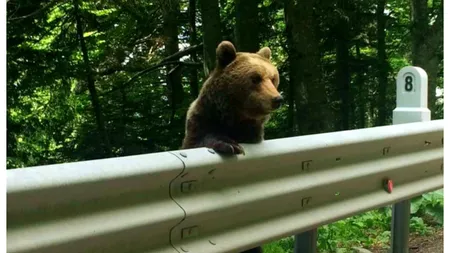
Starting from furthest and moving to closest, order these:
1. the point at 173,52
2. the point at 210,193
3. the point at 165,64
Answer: the point at 173,52, the point at 165,64, the point at 210,193

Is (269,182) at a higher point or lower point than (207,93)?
lower

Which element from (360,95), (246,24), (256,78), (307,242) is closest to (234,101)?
(256,78)

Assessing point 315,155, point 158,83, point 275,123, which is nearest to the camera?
point 315,155

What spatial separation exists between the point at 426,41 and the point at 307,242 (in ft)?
28.4

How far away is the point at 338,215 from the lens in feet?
9.56

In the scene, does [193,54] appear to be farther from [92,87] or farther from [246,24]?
[246,24]

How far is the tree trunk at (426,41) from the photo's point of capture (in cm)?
1058

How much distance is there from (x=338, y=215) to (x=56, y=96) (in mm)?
6669

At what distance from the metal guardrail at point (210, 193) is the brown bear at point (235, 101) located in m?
0.39

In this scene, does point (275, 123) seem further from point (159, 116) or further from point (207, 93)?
point (207, 93)

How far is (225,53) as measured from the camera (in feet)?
10.7

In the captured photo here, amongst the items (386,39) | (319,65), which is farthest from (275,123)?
(386,39)

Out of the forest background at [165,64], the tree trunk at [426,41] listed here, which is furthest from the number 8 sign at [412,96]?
the tree trunk at [426,41]

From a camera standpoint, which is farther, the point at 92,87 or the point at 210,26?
the point at 92,87
